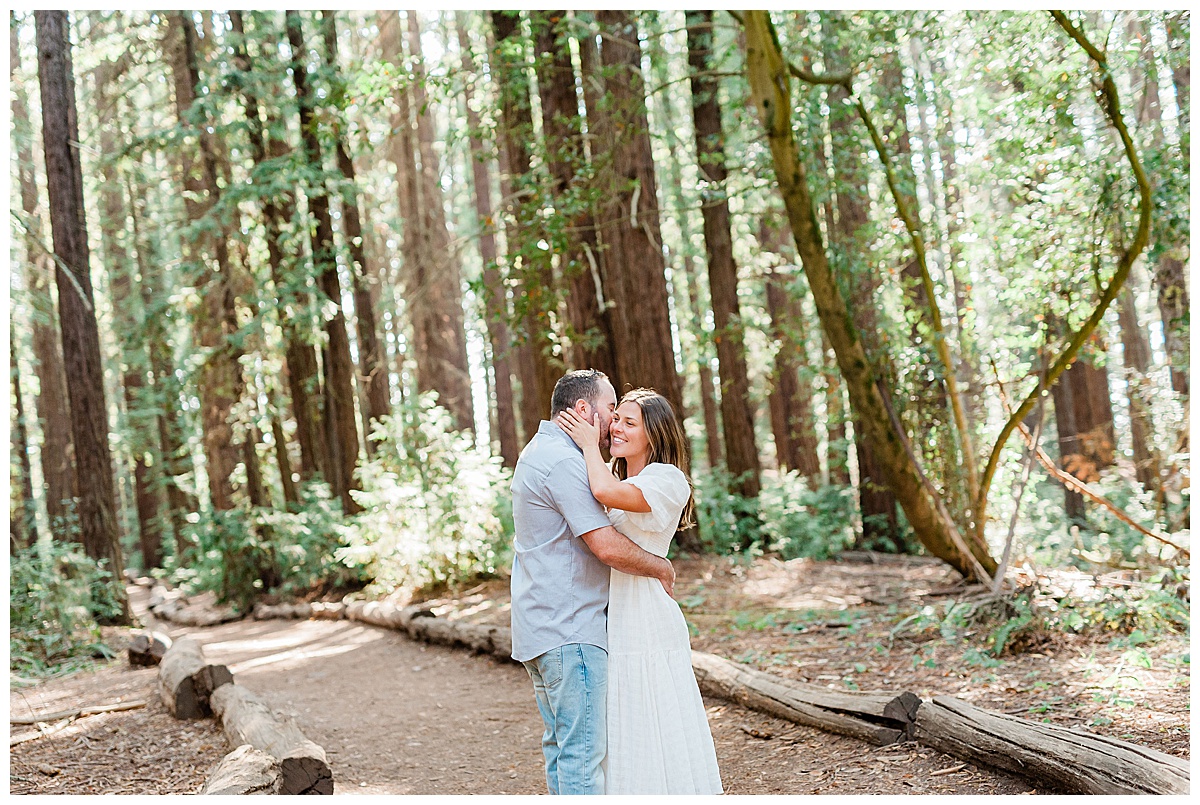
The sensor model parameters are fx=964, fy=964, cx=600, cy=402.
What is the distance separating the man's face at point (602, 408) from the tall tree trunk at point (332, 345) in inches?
476

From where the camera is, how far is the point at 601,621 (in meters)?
3.71

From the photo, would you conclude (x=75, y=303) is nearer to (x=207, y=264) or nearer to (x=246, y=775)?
(x=207, y=264)

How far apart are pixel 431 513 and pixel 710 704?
6408 mm

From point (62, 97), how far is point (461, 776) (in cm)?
1060

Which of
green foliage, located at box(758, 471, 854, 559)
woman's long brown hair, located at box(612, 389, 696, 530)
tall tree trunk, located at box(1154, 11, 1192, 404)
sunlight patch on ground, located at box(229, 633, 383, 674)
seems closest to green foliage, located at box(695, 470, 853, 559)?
green foliage, located at box(758, 471, 854, 559)

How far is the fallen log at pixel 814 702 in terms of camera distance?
5160 mm

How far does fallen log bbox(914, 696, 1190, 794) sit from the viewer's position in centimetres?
381

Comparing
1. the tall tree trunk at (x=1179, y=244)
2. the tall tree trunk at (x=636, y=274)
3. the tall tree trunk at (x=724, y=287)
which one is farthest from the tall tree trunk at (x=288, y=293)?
the tall tree trunk at (x=1179, y=244)

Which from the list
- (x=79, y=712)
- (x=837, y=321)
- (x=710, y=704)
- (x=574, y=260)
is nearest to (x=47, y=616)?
(x=79, y=712)

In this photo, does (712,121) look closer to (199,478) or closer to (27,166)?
(27,166)

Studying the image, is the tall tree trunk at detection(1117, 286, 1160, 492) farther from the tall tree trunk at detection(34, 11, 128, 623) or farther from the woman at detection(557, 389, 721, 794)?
the tall tree trunk at detection(34, 11, 128, 623)

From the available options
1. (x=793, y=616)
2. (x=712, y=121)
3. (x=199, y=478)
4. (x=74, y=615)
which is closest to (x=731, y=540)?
(x=793, y=616)

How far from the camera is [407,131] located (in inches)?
770

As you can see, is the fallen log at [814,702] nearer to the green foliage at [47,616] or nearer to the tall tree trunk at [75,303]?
the green foliage at [47,616]
